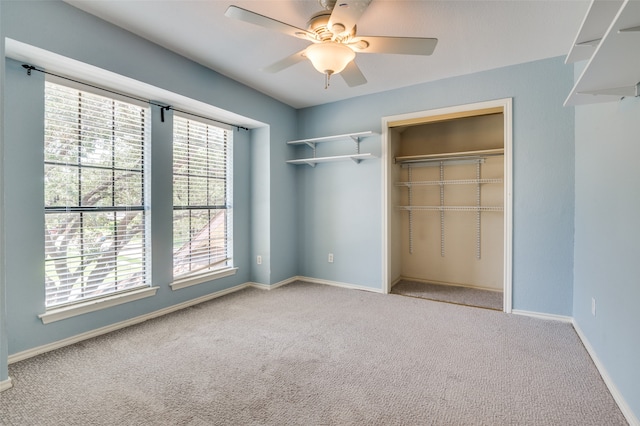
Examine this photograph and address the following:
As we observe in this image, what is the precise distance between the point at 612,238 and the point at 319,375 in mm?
2044

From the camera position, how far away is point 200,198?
355 centimetres

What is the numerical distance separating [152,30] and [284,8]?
1.18m

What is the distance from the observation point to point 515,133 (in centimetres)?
305

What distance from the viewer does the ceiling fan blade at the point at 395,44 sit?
1798mm

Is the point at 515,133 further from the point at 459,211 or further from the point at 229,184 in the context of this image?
the point at 229,184

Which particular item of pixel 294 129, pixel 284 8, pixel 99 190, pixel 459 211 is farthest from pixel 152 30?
pixel 459 211

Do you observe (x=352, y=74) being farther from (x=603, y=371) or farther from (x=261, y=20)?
(x=603, y=371)

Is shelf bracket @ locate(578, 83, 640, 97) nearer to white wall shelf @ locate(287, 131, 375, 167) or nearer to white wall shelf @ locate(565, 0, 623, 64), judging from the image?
white wall shelf @ locate(565, 0, 623, 64)

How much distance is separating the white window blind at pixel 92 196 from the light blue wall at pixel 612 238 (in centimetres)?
365

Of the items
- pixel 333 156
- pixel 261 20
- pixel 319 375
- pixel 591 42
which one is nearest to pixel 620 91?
pixel 591 42

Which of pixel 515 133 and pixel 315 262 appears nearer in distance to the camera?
pixel 515 133

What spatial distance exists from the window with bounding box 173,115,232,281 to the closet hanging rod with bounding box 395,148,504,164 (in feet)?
7.94

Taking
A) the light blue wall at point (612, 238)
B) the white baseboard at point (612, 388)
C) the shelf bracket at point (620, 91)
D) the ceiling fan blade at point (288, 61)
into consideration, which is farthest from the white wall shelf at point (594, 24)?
the white baseboard at point (612, 388)

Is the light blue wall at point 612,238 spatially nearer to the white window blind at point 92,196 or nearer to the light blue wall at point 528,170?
the light blue wall at point 528,170
